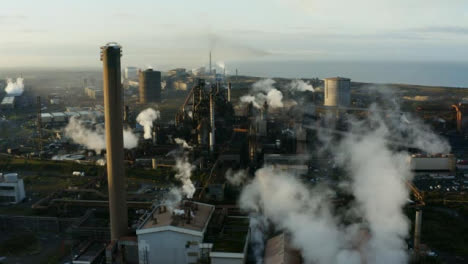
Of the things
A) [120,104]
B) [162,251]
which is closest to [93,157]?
[120,104]

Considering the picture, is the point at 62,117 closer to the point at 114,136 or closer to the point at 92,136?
the point at 92,136

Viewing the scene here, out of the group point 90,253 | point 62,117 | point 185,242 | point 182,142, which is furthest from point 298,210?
point 62,117

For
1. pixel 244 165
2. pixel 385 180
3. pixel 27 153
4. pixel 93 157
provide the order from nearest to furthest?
1. pixel 385 180
2. pixel 244 165
3. pixel 93 157
4. pixel 27 153

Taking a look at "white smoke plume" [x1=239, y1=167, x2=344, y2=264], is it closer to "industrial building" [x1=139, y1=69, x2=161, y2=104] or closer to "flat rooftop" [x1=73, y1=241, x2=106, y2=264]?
"flat rooftop" [x1=73, y1=241, x2=106, y2=264]

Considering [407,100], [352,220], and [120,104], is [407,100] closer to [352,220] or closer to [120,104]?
[352,220]

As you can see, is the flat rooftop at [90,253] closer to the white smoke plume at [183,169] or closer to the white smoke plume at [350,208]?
the white smoke plume at [350,208]
